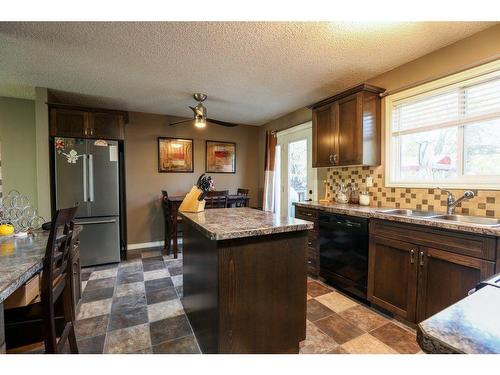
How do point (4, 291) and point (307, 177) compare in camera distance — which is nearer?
point (4, 291)

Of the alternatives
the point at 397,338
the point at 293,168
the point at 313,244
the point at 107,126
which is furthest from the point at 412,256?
the point at 107,126

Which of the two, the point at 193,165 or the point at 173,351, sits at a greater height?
the point at 193,165

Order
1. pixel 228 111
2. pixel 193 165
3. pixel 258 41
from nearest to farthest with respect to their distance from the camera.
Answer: pixel 258 41 → pixel 228 111 → pixel 193 165

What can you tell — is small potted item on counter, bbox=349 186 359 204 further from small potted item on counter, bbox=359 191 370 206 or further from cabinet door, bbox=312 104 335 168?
cabinet door, bbox=312 104 335 168

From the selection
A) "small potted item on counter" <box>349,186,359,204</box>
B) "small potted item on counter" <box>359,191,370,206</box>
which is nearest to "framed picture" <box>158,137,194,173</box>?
"small potted item on counter" <box>349,186,359,204</box>

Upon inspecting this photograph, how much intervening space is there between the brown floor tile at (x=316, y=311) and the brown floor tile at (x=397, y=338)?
0.39 m

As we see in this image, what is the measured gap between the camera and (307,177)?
3.75 meters

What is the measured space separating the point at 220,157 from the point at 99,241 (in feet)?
8.22

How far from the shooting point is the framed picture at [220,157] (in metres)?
4.60

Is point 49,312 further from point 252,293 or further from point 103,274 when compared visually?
point 103,274
